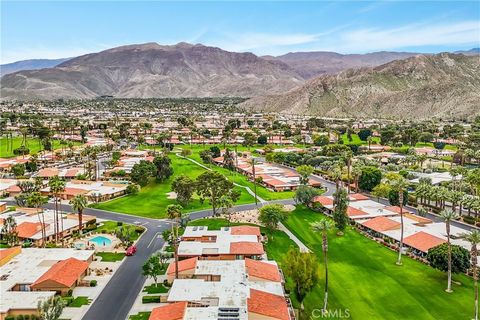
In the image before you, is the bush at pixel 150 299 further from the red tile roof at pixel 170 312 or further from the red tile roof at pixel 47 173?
the red tile roof at pixel 47 173

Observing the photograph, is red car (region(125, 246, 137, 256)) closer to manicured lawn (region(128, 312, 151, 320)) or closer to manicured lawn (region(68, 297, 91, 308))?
manicured lawn (region(68, 297, 91, 308))

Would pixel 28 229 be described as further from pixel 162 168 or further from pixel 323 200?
pixel 323 200

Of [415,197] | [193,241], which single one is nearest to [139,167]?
[193,241]

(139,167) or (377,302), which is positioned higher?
(139,167)

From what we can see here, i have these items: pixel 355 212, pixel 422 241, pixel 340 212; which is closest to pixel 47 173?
pixel 355 212

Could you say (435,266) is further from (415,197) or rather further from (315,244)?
(415,197)
